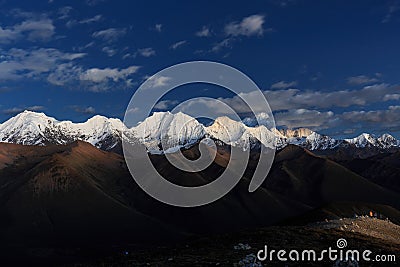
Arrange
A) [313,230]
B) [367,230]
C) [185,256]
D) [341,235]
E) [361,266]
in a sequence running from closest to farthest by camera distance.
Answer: [361,266]
[185,256]
[341,235]
[313,230]
[367,230]

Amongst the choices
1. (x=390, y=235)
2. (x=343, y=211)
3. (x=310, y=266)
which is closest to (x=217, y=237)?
(x=310, y=266)

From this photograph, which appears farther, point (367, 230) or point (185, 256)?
point (367, 230)

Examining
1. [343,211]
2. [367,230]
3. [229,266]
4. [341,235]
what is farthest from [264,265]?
[343,211]

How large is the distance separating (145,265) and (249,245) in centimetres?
1312

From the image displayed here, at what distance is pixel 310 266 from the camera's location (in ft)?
130

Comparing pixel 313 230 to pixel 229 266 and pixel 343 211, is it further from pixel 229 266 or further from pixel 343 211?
pixel 343 211

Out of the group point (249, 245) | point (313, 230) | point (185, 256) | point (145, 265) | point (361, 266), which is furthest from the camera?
point (313, 230)

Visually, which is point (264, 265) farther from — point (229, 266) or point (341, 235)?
point (341, 235)

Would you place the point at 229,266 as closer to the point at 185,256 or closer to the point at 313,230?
the point at 185,256

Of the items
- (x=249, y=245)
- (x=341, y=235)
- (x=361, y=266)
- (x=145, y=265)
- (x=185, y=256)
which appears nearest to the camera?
(x=361, y=266)

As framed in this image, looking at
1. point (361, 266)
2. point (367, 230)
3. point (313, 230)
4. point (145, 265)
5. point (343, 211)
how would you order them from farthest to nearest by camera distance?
point (343, 211)
point (367, 230)
point (313, 230)
point (145, 265)
point (361, 266)

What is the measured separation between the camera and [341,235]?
57219 mm

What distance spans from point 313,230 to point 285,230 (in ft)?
12.3

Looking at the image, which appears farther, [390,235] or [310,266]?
[390,235]
